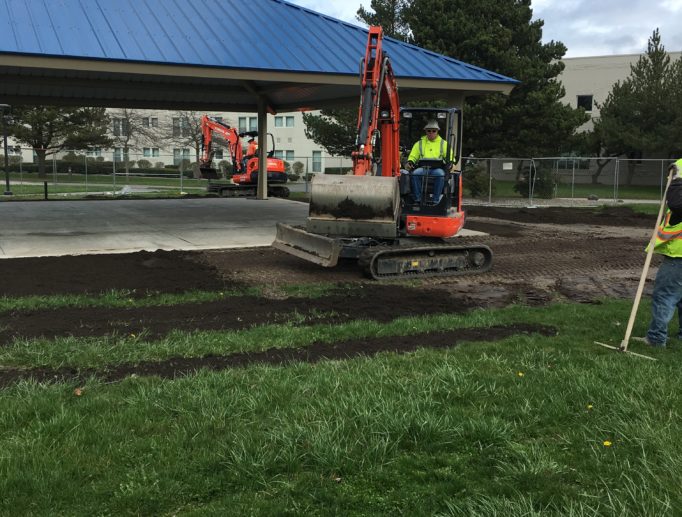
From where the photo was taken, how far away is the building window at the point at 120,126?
5753cm

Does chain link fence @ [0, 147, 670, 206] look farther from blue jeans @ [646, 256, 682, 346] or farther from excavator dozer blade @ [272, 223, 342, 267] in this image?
blue jeans @ [646, 256, 682, 346]

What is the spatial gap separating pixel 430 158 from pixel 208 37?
19.4 ft

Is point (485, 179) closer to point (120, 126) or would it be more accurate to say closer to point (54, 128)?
point (54, 128)

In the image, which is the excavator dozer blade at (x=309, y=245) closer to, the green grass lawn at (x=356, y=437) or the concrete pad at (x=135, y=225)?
the concrete pad at (x=135, y=225)

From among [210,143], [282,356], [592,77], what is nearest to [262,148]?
[210,143]

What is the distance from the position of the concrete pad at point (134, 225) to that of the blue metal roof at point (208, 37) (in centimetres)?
366

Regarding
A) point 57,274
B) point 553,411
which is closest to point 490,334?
point 553,411

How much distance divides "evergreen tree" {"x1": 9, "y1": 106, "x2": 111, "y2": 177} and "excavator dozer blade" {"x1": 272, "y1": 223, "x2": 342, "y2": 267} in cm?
3857

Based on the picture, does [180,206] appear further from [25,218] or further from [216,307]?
[216,307]

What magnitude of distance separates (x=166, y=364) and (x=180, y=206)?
1702 centimetres

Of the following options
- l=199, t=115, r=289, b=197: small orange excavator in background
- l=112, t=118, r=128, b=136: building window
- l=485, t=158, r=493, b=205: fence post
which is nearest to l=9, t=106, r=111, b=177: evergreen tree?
l=112, t=118, r=128, b=136: building window

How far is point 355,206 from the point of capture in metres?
9.67

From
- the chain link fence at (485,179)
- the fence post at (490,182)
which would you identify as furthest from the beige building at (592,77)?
the fence post at (490,182)

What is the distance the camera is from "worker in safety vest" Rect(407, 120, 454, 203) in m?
10.5
